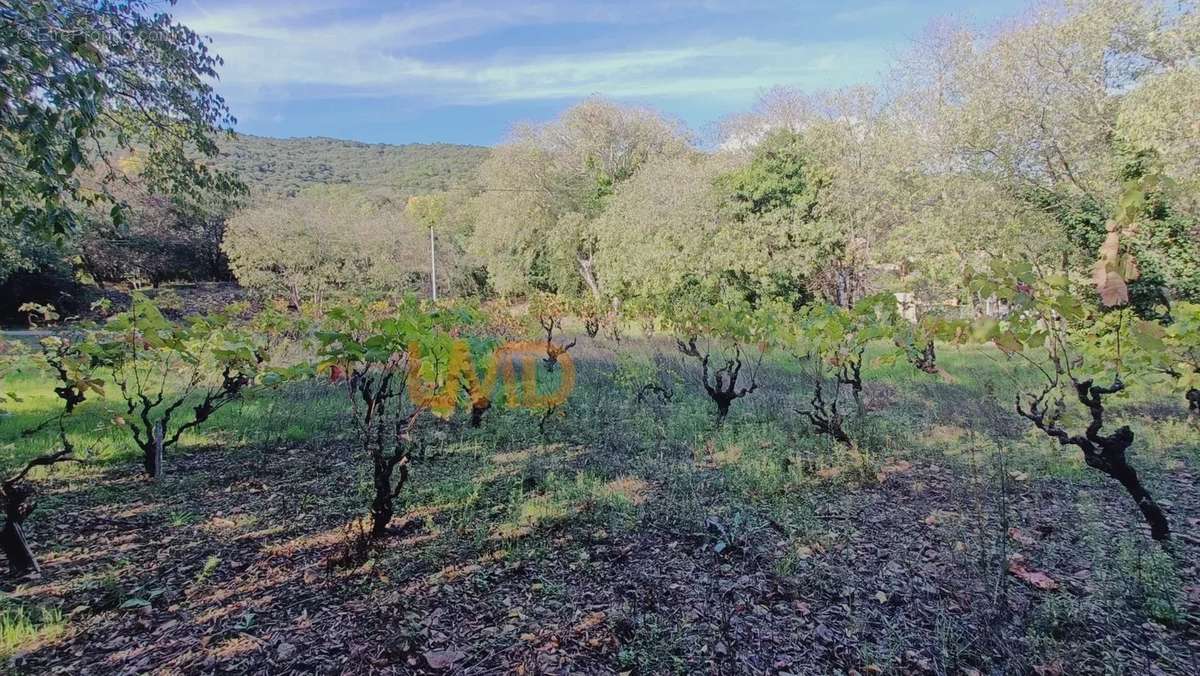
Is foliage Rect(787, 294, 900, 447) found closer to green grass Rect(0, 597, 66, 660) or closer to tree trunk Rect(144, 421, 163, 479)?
green grass Rect(0, 597, 66, 660)

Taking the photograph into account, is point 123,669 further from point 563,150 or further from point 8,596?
point 563,150

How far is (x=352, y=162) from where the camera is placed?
44.0 meters

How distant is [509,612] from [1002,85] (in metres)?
12.6

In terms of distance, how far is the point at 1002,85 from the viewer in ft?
A: 32.7

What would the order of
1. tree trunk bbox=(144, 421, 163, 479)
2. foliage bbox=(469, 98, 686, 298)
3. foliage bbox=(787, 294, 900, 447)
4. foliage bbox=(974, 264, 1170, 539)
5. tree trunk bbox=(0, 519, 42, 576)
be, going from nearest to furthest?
foliage bbox=(974, 264, 1170, 539), tree trunk bbox=(0, 519, 42, 576), tree trunk bbox=(144, 421, 163, 479), foliage bbox=(787, 294, 900, 447), foliage bbox=(469, 98, 686, 298)

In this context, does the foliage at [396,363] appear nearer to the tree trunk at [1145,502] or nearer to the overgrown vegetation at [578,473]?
the overgrown vegetation at [578,473]

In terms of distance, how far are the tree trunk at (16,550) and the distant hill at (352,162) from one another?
32.2 metres

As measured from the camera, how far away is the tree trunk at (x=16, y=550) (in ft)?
7.55

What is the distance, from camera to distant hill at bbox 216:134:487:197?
1384 inches

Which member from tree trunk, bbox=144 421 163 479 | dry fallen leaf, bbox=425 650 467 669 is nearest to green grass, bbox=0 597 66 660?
dry fallen leaf, bbox=425 650 467 669

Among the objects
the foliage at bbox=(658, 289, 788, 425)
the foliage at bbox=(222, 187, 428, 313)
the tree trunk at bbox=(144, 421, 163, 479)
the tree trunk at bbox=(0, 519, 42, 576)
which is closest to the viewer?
the tree trunk at bbox=(0, 519, 42, 576)

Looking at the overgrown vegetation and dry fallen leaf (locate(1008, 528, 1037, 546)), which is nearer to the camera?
the overgrown vegetation

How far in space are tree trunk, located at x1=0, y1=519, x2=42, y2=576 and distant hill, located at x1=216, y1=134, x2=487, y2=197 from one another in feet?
106

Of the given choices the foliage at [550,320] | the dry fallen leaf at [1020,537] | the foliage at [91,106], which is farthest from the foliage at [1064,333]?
the foliage at [550,320]
